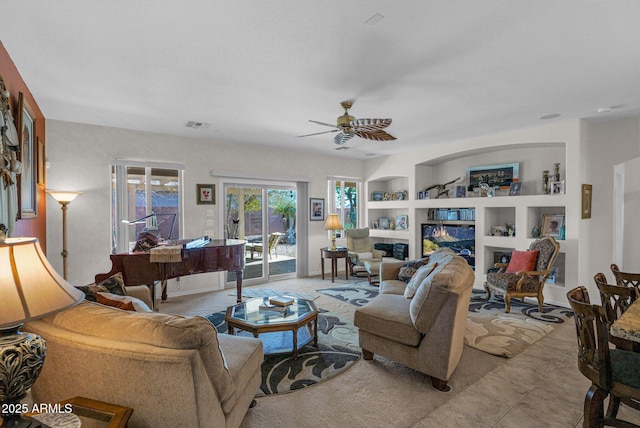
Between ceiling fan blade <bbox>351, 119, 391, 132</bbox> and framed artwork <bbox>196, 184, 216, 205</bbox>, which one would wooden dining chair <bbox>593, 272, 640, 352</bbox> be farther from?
framed artwork <bbox>196, 184, 216, 205</bbox>

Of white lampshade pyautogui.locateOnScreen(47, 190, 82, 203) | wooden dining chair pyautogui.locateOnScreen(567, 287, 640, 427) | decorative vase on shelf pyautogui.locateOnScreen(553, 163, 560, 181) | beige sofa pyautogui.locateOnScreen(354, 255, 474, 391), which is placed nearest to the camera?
wooden dining chair pyautogui.locateOnScreen(567, 287, 640, 427)

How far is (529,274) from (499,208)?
5.52 feet

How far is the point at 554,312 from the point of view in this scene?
4.07 metres

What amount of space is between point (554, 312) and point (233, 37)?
4.88m

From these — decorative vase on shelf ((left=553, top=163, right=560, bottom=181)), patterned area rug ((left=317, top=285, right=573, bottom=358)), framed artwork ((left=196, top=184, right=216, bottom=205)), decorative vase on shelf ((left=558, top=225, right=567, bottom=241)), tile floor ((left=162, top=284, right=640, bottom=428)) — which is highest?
decorative vase on shelf ((left=553, top=163, right=560, bottom=181))

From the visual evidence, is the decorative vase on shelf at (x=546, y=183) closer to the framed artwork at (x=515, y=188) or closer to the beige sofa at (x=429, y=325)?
the framed artwork at (x=515, y=188)

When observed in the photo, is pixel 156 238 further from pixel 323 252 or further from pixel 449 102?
pixel 449 102

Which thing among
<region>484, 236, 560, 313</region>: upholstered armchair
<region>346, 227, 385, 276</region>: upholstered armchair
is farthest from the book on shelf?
<region>346, 227, 385, 276</region>: upholstered armchair

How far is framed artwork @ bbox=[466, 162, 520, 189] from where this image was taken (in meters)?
5.19

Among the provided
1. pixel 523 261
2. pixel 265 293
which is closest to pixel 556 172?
pixel 523 261

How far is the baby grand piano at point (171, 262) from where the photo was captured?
3.41 meters

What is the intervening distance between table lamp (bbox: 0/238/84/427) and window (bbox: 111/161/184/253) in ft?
10.8

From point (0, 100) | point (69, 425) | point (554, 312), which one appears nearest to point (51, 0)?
point (0, 100)

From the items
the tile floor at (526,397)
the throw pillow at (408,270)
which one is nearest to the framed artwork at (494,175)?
the throw pillow at (408,270)
